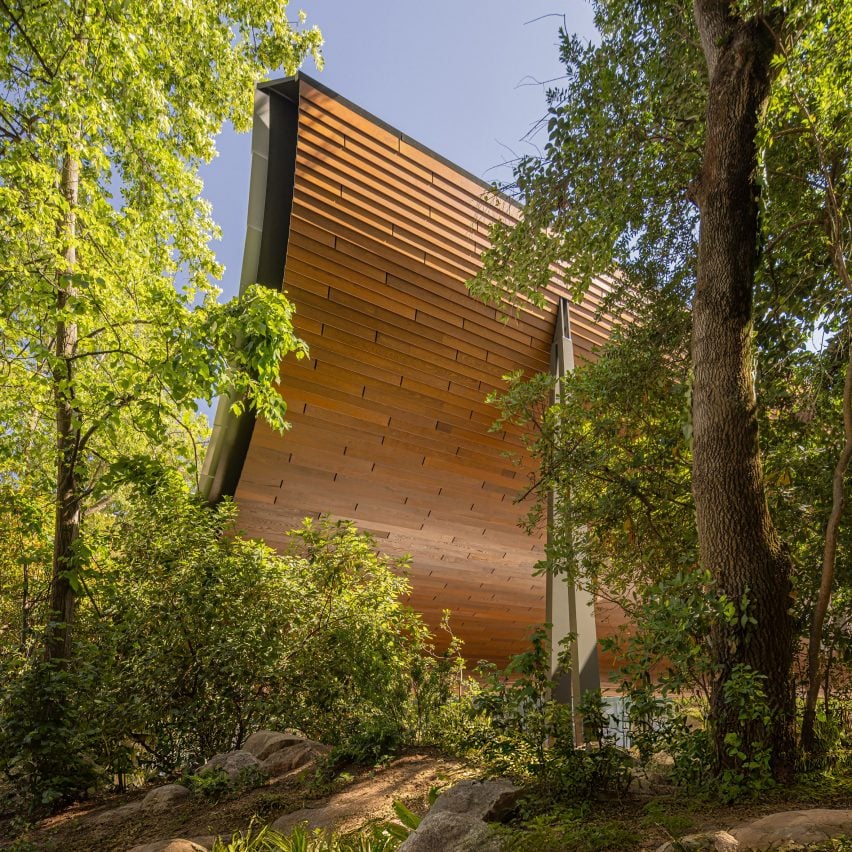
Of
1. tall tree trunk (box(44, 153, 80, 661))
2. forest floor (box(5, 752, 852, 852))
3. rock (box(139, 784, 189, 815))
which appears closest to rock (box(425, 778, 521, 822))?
forest floor (box(5, 752, 852, 852))

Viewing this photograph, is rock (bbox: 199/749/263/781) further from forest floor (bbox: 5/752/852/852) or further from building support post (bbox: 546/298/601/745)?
building support post (bbox: 546/298/601/745)

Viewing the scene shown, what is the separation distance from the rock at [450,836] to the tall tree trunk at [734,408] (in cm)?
117

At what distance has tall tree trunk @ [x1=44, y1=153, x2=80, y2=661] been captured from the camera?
4.22 metres

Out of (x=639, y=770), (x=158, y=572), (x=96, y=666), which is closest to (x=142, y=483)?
(x=158, y=572)

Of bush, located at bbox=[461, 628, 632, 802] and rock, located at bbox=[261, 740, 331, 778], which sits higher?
bush, located at bbox=[461, 628, 632, 802]

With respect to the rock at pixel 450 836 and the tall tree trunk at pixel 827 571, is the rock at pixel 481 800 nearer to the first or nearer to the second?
the rock at pixel 450 836

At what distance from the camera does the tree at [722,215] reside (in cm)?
281

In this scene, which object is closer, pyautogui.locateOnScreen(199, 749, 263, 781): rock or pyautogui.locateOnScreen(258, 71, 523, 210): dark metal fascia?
pyautogui.locateOnScreen(199, 749, 263, 781): rock

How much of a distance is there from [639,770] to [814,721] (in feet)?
2.88

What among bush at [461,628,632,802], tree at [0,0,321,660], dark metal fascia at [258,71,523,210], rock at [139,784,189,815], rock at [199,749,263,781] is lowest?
rock at [139,784,189,815]

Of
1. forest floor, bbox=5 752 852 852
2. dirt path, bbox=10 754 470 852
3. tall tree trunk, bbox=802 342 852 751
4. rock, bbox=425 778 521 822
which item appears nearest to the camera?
forest floor, bbox=5 752 852 852

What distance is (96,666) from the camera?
171 inches

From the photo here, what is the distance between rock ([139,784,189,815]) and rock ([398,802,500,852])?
198 centimetres

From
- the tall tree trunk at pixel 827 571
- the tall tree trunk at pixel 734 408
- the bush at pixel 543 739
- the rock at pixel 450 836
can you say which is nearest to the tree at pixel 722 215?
the tall tree trunk at pixel 734 408
